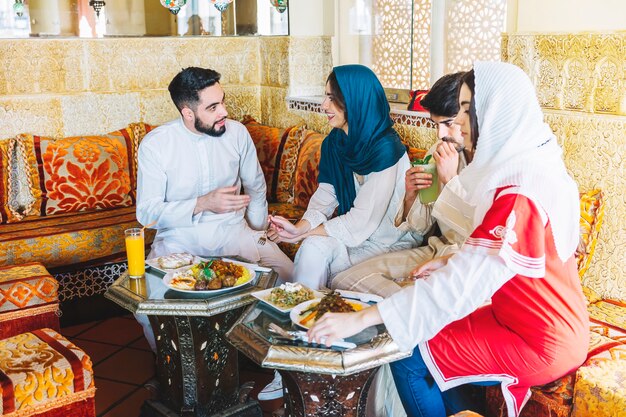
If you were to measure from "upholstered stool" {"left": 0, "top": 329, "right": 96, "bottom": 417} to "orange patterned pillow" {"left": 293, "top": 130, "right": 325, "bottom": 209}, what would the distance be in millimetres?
1871

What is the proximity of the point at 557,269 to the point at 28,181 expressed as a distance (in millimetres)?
3250

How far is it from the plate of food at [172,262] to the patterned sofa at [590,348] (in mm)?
1018

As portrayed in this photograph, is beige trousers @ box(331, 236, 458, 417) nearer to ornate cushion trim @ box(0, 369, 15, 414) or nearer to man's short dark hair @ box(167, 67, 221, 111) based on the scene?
man's short dark hair @ box(167, 67, 221, 111)

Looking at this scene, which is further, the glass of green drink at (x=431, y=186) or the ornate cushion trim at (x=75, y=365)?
the glass of green drink at (x=431, y=186)

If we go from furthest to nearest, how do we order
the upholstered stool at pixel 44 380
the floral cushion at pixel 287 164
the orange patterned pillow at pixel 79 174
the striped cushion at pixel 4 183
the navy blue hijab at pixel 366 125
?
1. the floral cushion at pixel 287 164
2. the orange patterned pillow at pixel 79 174
3. the striped cushion at pixel 4 183
4. the navy blue hijab at pixel 366 125
5. the upholstered stool at pixel 44 380

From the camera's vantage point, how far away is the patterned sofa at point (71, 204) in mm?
3762

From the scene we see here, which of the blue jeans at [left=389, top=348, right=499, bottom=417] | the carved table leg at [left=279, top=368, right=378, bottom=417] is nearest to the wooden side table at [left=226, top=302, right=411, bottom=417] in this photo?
the carved table leg at [left=279, top=368, right=378, bottom=417]

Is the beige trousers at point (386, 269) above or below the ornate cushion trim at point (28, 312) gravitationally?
above

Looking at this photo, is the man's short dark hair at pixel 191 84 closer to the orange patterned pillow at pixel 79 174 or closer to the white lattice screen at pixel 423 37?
the orange patterned pillow at pixel 79 174

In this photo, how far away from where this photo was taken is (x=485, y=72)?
1998 mm

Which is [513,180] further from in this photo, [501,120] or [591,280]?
[591,280]

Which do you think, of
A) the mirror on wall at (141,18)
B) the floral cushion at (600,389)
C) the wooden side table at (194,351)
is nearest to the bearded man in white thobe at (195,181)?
the wooden side table at (194,351)

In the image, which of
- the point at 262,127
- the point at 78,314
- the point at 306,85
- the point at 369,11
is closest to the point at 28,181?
the point at 78,314

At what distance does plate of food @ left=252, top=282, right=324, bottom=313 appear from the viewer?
2.18 m
